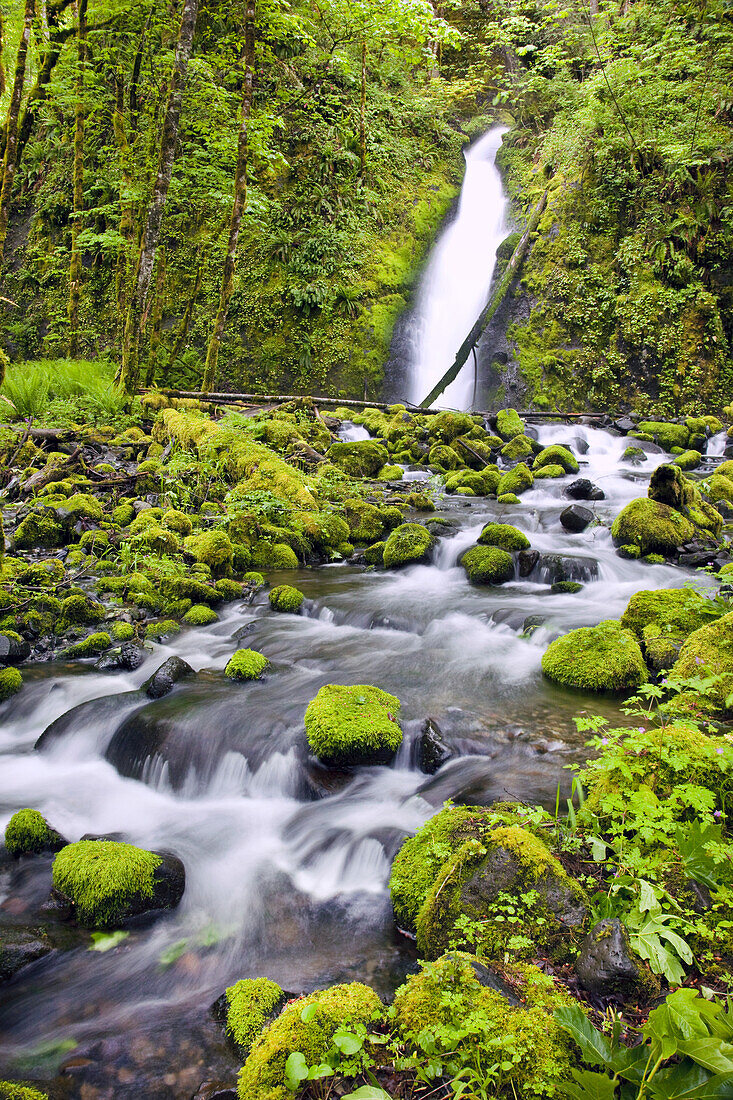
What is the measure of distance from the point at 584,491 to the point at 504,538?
3136 mm

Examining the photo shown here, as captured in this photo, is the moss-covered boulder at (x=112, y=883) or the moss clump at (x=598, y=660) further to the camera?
the moss clump at (x=598, y=660)

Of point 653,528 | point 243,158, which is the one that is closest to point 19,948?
point 653,528

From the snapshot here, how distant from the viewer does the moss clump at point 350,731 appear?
167 inches

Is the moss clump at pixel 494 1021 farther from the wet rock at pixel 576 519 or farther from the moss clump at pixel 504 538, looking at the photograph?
the wet rock at pixel 576 519

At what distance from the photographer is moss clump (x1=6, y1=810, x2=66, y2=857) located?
3717mm

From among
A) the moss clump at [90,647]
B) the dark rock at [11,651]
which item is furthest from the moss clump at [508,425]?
the dark rock at [11,651]

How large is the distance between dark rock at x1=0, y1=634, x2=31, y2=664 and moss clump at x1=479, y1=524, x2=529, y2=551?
18.5 feet

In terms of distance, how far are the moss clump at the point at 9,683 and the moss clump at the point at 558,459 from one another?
32.1ft

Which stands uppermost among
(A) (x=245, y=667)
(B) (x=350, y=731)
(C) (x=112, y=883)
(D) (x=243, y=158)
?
(D) (x=243, y=158)

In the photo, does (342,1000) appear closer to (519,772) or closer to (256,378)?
(519,772)

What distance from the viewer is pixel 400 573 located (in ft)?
27.0

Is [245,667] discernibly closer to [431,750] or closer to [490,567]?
[431,750]

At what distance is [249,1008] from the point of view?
2621 mm

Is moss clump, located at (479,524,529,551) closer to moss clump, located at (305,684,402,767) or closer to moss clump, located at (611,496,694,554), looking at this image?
moss clump, located at (611,496,694,554)
